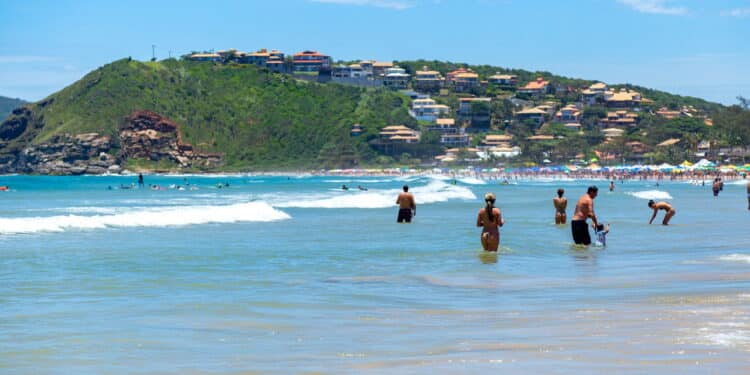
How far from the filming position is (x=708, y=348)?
28.9 ft

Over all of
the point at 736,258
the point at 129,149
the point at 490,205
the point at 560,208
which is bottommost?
the point at 736,258

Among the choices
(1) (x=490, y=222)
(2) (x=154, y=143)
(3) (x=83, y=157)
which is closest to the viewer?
(1) (x=490, y=222)

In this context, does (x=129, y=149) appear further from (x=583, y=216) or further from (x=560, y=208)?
(x=583, y=216)

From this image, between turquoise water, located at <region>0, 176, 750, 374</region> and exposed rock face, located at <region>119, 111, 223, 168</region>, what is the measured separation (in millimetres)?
172002

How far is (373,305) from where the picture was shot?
12.2m

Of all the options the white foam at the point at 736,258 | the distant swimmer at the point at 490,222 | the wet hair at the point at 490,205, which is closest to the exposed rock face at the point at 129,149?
the distant swimmer at the point at 490,222

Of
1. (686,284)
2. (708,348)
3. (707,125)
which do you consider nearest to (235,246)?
(686,284)

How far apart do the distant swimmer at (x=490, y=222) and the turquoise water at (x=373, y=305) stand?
55 centimetres

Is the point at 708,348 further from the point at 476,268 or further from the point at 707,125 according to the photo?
the point at 707,125

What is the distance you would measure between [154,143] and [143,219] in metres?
167

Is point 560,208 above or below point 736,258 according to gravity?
above

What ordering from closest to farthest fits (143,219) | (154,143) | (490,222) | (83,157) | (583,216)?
(490,222), (583,216), (143,219), (154,143), (83,157)

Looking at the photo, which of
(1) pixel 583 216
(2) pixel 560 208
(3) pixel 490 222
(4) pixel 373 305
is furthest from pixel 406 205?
(4) pixel 373 305

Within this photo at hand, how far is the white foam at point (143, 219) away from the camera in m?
27.5
